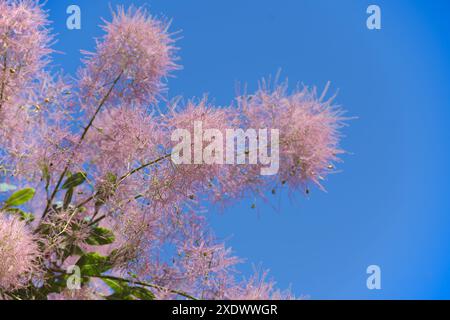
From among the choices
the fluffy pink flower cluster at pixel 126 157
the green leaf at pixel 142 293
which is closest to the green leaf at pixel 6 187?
the fluffy pink flower cluster at pixel 126 157

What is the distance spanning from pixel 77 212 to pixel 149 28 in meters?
0.76

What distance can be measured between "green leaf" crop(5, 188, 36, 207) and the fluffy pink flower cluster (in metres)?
0.03

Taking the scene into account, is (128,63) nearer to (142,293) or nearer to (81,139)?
(81,139)

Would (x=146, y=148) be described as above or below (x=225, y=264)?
above

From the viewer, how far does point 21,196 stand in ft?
8.84

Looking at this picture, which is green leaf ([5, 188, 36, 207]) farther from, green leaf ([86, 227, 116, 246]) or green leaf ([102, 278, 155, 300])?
green leaf ([102, 278, 155, 300])

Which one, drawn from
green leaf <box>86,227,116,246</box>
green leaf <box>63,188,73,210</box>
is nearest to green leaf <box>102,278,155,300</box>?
green leaf <box>86,227,116,246</box>

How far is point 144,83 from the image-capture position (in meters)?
2.55

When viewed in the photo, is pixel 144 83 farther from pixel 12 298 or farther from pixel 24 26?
pixel 12 298

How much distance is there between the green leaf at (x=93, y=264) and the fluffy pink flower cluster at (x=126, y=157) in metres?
0.03

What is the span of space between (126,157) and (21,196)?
0.56 meters

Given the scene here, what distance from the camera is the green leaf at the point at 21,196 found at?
106 inches
